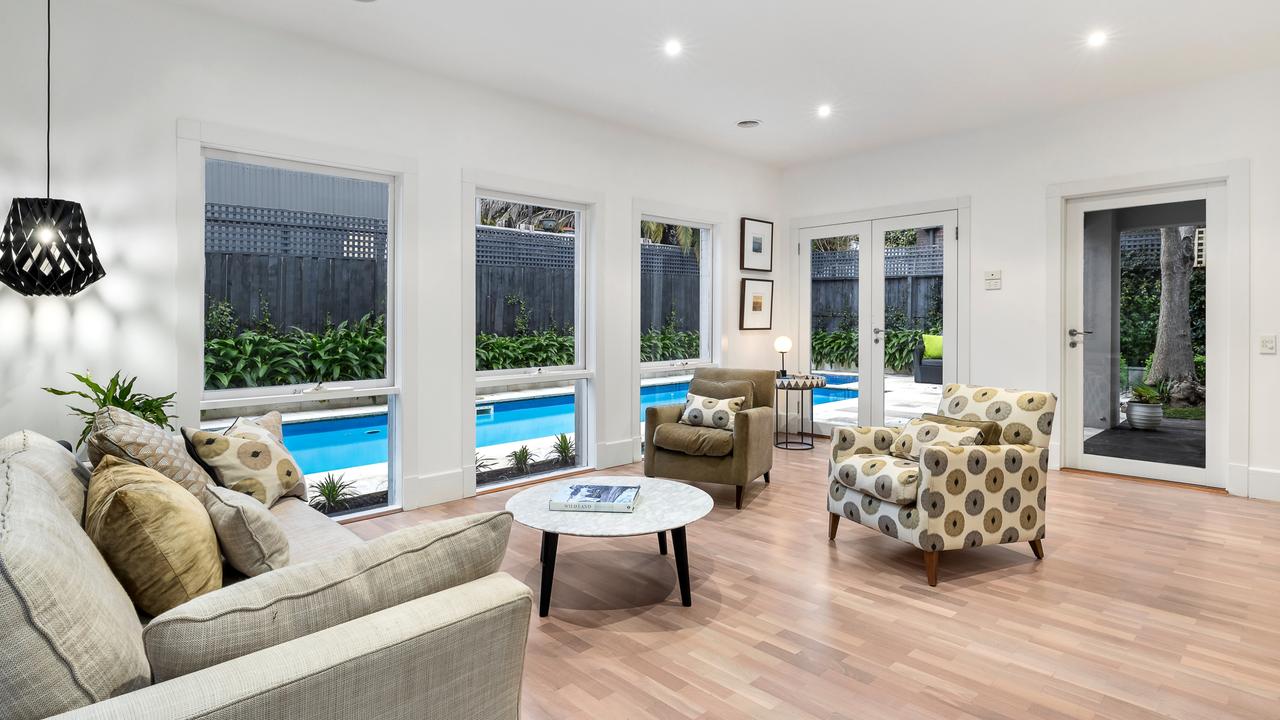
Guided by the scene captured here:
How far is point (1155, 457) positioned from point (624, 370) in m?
3.83

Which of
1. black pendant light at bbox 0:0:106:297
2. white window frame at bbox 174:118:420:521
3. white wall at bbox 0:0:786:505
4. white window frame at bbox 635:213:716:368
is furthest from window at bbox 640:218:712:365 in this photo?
black pendant light at bbox 0:0:106:297

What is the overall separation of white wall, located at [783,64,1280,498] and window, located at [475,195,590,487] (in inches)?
Result: 111

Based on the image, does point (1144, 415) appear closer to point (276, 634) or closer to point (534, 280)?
point (534, 280)

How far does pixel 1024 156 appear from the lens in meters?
5.27

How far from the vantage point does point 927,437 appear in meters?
3.31

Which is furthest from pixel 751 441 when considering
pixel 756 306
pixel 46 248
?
pixel 46 248

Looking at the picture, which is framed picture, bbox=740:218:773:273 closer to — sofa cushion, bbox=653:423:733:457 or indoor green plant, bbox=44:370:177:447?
sofa cushion, bbox=653:423:733:457

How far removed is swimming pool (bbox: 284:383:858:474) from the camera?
392 centimetres

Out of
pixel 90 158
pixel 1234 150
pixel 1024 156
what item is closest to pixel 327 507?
pixel 90 158

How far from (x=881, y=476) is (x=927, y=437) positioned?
354mm

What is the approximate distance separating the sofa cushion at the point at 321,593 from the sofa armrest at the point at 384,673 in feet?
0.12

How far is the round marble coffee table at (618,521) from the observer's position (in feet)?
8.59

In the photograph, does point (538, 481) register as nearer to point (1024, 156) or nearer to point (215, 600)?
point (215, 600)

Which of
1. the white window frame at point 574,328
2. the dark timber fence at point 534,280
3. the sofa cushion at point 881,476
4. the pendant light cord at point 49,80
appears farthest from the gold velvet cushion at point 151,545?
the dark timber fence at point 534,280
